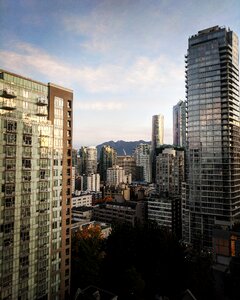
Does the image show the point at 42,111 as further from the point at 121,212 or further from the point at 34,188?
the point at 121,212

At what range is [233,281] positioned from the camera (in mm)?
45062

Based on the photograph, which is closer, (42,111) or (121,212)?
(42,111)

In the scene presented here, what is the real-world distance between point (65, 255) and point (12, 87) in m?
30.3

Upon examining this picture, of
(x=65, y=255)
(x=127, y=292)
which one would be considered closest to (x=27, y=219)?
(x=65, y=255)

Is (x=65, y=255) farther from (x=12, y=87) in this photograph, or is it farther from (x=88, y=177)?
(x=88, y=177)

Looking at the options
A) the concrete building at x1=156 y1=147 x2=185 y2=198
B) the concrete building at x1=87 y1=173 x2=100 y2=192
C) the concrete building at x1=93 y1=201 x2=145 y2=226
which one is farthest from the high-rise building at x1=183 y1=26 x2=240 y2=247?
the concrete building at x1=87 y1=173 x2=100 y2=192

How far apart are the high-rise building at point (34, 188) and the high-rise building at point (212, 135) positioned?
50.0 meters

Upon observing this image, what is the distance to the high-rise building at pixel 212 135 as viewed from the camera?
275ft

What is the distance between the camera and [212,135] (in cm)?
8612

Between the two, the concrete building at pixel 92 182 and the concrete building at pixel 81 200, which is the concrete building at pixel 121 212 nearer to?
the concrete building at pixel 81 200

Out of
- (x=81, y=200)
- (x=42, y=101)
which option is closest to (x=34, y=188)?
(x=42, y=101)

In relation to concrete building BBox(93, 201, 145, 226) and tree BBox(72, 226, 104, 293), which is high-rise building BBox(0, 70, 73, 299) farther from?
concrete building BBox(93, 201, 145, 226)

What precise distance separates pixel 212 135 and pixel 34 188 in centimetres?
6127

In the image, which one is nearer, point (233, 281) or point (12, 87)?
point (12, 87)
